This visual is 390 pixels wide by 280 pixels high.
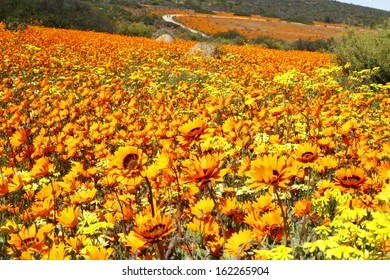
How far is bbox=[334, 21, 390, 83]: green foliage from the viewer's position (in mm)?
11180

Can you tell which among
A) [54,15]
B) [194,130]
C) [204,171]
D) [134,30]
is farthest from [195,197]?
[134,30]

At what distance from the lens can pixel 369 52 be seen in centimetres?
1143

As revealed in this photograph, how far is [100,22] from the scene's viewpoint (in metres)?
26.5

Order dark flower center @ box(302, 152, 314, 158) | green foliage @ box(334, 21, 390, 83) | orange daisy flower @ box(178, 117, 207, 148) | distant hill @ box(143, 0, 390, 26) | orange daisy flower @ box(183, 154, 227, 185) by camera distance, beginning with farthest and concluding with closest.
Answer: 1. distant hill @ box(143, 0, 390, 26)
2. green foliage @ box(334, 21, 390, 83)
3. dark flower center @ box(302, 152, 314, 158)
4. orange daisy flower @ box(178, 117, 207, 148)
5. orange daisy flower @ box(183, 154, 227, 185)

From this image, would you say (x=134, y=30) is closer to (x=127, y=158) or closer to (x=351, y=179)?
(x=127, y=158)

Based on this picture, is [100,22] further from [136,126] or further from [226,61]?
[136,126]

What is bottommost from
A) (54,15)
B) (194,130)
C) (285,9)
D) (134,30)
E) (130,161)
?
(130,161)

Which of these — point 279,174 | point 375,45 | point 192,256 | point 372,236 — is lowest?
point 192,256

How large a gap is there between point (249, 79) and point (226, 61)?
4.07 meters

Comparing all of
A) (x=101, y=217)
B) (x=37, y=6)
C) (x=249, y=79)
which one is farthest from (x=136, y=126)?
(x=37, y=6)

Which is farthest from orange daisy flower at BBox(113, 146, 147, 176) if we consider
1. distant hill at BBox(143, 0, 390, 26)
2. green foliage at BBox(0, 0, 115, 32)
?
distant hill at BBox(143, 0, 390, 26)

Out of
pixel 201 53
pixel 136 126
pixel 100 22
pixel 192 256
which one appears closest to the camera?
pixel 192 256

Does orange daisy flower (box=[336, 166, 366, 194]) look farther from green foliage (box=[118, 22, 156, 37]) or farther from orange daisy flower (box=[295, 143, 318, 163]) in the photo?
green foliage (box=[118, 22, 156, 37])

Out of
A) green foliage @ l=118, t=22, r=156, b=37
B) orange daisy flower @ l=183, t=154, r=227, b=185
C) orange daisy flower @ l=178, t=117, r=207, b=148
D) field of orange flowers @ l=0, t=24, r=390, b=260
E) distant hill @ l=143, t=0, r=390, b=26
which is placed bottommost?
field of orange flowers @ l=0, t=24, r=390, b=260
